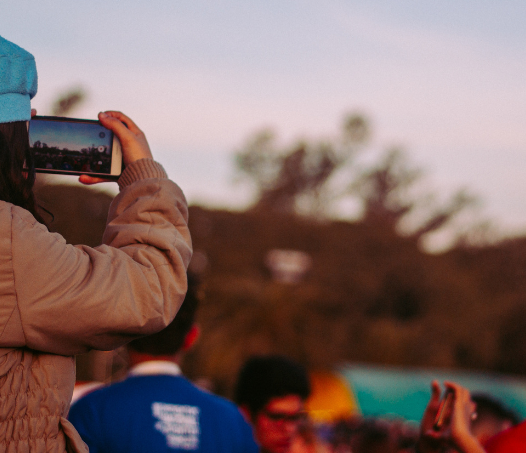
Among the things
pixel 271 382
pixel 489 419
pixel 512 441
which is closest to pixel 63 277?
pixel 512 441

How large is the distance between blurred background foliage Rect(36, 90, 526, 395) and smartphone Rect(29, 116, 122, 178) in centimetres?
1038

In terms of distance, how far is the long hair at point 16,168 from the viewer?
119 centimetres

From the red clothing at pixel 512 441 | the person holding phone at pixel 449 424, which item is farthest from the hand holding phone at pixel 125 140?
the red clothing at pixel 512 441

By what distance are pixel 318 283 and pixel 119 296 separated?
19677 millimetres

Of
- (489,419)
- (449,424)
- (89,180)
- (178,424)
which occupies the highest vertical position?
(89,180)

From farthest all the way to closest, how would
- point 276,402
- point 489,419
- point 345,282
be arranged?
point 345,282 → point 489,419 → point 276,402

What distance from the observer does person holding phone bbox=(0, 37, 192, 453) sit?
1.08 meters

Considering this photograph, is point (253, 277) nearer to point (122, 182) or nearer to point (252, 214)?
point (252, 214)

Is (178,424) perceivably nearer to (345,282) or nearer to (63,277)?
(63,277)

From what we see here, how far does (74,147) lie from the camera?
4.54ft

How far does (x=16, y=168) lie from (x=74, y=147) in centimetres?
20

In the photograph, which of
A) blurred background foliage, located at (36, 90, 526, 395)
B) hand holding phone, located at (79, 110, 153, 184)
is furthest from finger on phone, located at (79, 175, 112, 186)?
blurred background foliage, located at (36, 90, 526, 395)

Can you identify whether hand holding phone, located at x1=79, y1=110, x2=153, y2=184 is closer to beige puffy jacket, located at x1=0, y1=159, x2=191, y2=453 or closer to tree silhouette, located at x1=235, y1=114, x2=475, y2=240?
beige puffy jacket, located at x1=0, y1=159, x2=191, y2=453

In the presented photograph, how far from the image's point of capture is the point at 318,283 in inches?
813
